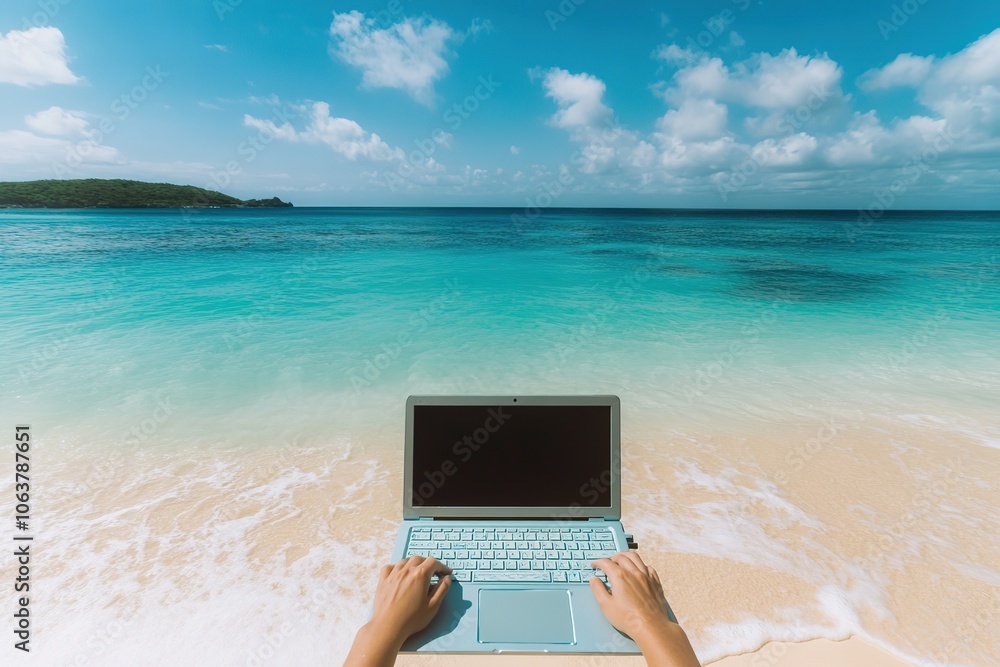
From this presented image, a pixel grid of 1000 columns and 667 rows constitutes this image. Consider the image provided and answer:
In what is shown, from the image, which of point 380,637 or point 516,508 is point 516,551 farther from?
point 380,637

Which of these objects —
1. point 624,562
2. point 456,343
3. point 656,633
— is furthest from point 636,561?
point 456,343

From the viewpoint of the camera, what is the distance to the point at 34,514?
414 cm

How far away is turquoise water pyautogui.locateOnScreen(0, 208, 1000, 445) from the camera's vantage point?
6.59 m

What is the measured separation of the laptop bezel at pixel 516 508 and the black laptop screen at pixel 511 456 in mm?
22

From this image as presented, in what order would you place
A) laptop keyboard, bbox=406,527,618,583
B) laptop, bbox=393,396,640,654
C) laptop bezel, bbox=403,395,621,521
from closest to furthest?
laptop keyboard, bbox=406,527,618,583 → laptop, bbox=393,396,640,654 → laptop bezel, bbox=403,395,621,521

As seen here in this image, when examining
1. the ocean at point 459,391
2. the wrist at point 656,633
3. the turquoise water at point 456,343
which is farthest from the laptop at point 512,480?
the turquoise water at point 456,343

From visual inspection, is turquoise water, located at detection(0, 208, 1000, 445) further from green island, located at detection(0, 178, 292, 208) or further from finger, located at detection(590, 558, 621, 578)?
green island, located at detection(0, 178, 292, 208)

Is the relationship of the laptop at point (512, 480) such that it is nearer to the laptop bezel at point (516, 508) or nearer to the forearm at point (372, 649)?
the laptop bezel at point (516, 508)

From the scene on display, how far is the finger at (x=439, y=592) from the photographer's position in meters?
1.68

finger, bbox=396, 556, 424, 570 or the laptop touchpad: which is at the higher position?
finger, bbox=396, 556, 424, 570

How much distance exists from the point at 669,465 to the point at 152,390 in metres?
7.48

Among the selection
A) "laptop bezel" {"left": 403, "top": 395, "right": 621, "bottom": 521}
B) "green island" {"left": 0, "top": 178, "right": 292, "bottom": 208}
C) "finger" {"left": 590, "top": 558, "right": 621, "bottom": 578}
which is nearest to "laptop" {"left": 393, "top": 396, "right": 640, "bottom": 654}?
"laptop bezel" {"left": 403, "top": 395, "right": 621, "bottom": 521}

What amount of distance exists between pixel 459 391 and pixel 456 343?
8.55 ft

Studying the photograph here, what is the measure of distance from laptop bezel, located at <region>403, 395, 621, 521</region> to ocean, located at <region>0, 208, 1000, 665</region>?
142 cm
